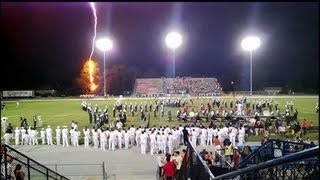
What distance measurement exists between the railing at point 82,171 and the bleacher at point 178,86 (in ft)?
72.8

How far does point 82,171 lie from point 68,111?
21144mm

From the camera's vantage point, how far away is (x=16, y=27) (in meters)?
44.7

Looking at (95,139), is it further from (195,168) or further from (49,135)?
(195,168)

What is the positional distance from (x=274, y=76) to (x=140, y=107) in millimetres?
15508

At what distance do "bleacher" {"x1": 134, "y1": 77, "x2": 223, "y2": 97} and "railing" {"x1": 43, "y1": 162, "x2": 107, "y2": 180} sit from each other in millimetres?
22193

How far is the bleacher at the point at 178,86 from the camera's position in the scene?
40.4m

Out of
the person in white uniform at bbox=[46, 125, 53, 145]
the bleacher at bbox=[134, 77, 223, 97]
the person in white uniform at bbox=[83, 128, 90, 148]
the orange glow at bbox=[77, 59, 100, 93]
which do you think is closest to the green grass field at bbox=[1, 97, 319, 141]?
the bleacher at bbox=[134, 77, 223, 97]

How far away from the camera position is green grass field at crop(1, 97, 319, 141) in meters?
31.2

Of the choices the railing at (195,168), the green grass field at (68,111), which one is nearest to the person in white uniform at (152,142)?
the green grass field at (68,111)

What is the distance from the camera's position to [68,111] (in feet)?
122

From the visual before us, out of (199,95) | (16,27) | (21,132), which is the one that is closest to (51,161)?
(21,132)

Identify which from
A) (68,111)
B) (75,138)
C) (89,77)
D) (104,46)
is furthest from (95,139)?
(89,77)

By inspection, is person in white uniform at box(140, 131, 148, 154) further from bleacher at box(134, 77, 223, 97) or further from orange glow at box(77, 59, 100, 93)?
orange glow at box(77, 59, 100, 93)

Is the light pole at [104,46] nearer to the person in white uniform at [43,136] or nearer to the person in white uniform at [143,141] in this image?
the person in white uniform at [43,136]
